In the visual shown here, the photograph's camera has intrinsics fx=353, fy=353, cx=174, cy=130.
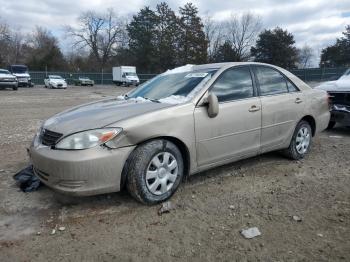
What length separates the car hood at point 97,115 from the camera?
362 cm

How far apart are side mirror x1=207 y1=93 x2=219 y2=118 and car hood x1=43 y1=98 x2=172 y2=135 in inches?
18.9

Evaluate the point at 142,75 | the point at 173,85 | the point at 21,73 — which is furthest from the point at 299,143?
the point at 142,75

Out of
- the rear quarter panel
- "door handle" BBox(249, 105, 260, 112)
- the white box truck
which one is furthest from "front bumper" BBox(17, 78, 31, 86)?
"door handle" BBox(249, 105, 260, 112)

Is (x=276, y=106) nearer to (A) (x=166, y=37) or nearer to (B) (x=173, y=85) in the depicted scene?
(B) (x=173, y=85)

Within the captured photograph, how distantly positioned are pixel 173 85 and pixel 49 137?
1704mm

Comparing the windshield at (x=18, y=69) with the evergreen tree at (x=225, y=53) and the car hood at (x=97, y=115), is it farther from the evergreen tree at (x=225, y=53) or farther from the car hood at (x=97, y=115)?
the evergreen tree at (x=225, y=53)

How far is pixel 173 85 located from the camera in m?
4.61

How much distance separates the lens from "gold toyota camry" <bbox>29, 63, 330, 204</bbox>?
348cm

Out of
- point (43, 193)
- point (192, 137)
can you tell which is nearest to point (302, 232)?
point (192, 137)

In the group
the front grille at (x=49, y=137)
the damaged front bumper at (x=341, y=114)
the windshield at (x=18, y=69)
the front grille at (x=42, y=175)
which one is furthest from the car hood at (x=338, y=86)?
the windshield at (x=18, y=69)

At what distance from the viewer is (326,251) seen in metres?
2.97

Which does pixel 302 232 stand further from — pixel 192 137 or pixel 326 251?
pixel 192 137

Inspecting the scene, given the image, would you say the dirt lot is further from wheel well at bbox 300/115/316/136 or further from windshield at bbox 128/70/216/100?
windshield at bbox 128/70/216/100

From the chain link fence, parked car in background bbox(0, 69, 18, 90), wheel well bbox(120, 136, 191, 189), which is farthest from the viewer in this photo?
the chain link fence
